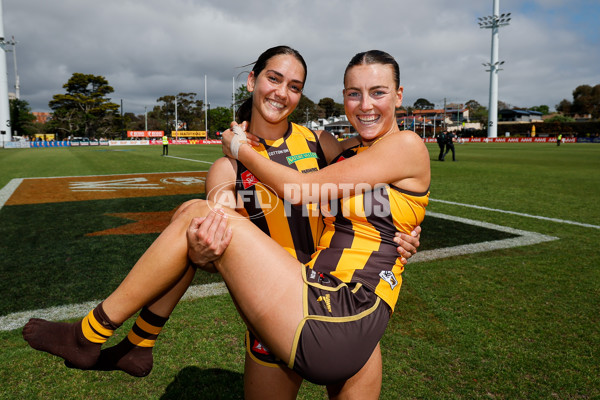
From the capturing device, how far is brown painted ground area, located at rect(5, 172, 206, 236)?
7.10m

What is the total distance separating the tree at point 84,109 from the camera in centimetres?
6738

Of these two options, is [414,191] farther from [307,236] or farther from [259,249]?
[259,249]

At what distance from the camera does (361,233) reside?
1838 millimetres

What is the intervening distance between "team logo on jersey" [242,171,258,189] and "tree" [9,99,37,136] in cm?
8370

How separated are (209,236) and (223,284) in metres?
2.96

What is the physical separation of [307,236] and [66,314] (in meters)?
2.57

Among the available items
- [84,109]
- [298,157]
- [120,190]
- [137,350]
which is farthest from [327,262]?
[84,109]

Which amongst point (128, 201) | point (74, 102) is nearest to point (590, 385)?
point (128, 201)

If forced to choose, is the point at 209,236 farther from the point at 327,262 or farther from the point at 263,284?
the point at 327,262

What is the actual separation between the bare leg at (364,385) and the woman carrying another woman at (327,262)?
35 centimetres

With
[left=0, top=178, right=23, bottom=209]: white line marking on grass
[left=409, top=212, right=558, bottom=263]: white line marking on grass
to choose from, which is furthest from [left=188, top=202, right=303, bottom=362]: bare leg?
[left=0, top=178, right=23, bottom=209]: white line marking on grass

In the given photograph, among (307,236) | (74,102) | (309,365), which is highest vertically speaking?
(74,102)

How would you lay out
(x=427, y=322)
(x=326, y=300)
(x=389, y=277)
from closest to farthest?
1. (x=326, y=300)
2. (x=389, y=277)
3. (x=427, y=322)

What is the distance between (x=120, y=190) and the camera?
11.1 metres
